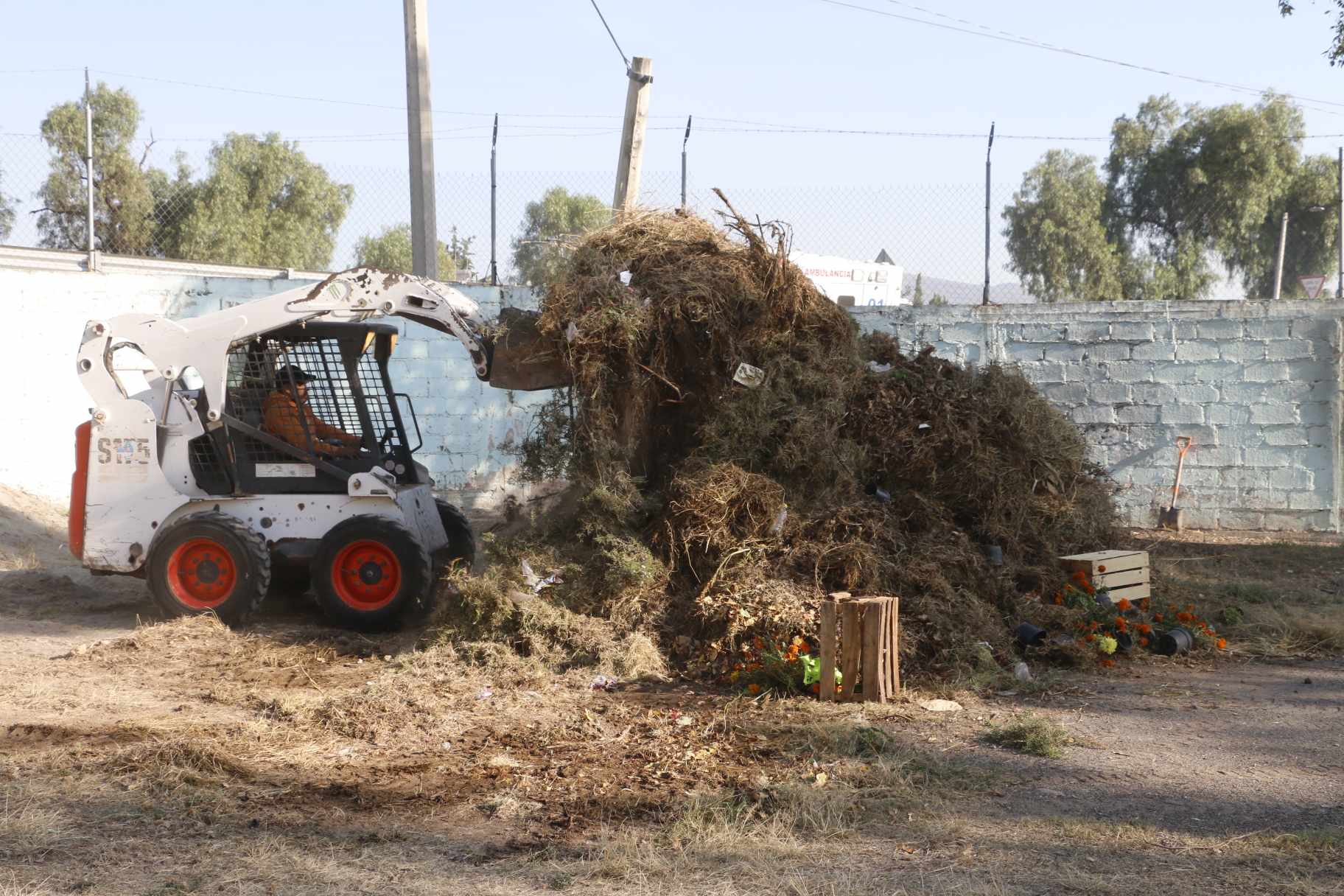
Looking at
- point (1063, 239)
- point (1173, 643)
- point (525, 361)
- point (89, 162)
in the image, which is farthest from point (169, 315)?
point (1063, 239)

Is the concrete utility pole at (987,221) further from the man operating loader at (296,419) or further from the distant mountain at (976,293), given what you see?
the man operating loader at (296,419)

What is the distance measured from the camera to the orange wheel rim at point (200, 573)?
26.5 feet

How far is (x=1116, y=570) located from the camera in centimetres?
774

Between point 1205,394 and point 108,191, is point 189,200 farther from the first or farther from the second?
point 1205,394

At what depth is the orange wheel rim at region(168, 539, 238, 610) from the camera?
809 centimetres

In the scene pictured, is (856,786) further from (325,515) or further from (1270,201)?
(1270,201)

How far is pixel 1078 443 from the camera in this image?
28.0 ft

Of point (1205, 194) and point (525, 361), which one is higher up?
point (1205, 194)

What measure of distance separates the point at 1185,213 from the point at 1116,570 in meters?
28.0

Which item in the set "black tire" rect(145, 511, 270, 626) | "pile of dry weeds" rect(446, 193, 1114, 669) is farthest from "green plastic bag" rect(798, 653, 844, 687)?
"black tire" rect(145, 511, 270, 626)

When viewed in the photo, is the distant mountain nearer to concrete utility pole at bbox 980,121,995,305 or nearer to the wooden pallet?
concrete utility pole at bbox 980,121,995,305

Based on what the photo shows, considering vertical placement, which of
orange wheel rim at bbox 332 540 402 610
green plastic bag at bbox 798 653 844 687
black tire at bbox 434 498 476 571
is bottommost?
green plastic bag at bbox 798 653 844 687

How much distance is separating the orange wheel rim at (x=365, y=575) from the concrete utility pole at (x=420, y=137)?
4.97m

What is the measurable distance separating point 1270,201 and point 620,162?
25.1m
